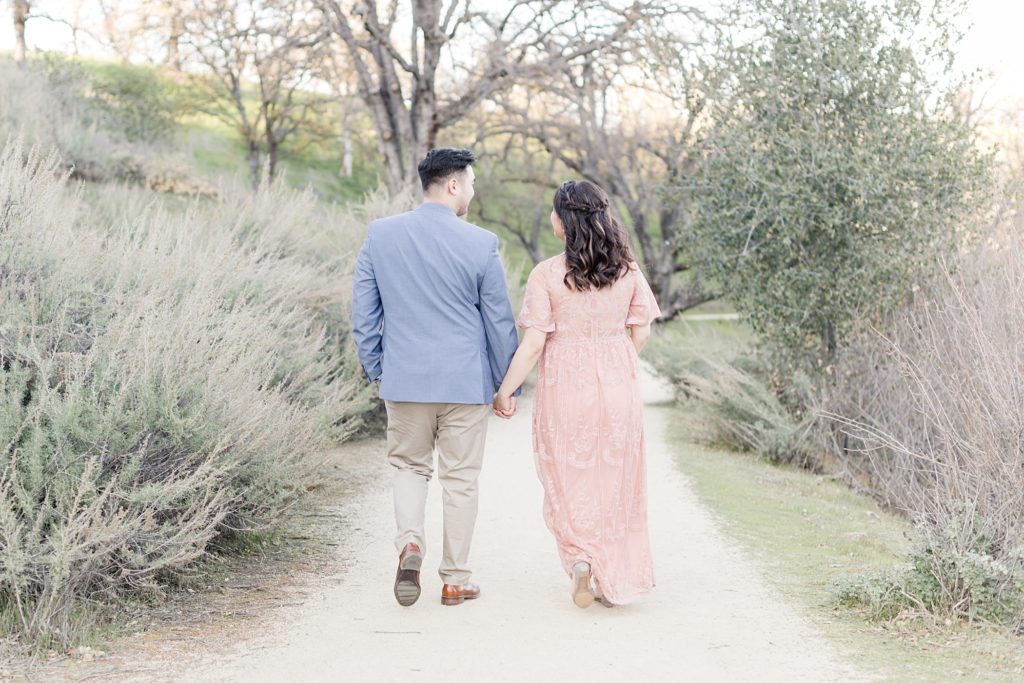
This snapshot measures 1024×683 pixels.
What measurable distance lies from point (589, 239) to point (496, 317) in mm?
574

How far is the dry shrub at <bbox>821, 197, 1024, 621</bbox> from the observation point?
17.0ft

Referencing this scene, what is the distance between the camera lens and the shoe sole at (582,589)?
516 centimetres

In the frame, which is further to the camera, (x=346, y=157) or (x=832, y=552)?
(x=346, y=157)

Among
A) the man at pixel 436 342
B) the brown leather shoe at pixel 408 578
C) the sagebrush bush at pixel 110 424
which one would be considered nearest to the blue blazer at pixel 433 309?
the man at pixel 436 342

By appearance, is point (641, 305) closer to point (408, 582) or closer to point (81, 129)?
point (408, 582)

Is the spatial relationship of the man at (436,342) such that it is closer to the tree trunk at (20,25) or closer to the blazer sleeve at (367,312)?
the blazer sleeve at (367,312)

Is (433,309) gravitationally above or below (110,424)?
above

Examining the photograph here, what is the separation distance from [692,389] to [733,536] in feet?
16.7

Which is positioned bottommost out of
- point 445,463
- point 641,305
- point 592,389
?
point 445,463

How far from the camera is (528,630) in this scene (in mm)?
4988

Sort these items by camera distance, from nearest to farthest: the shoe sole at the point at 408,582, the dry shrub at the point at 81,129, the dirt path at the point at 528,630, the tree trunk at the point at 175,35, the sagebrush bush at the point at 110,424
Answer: the dirt path at the point at 528,630 → the sagebrush bush at the point at 110,424 → the shoe sole at the point at 408,582 → the dry shrub at the point at 81,129 → the tree trunk at the point at 175,35

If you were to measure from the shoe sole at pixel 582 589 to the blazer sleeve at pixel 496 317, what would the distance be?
96 centimetres

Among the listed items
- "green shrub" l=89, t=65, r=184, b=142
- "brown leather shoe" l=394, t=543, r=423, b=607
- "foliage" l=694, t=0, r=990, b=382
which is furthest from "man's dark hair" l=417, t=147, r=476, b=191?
"green shrub" l=89, t=65, r=184, b=142

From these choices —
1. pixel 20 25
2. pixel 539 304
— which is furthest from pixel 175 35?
pixel 539 304
